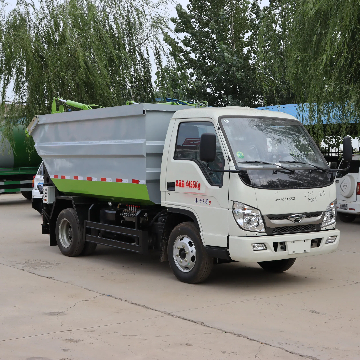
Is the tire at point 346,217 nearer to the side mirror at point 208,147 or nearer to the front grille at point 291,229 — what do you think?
the front grille at point 291,229

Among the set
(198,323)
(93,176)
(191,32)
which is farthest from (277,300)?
(191,32)

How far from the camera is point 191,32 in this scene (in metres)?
38.6

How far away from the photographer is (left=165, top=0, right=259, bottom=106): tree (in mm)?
34875

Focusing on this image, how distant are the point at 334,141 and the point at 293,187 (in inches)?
370

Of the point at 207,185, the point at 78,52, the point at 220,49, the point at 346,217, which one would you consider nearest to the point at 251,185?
the point at 207,185

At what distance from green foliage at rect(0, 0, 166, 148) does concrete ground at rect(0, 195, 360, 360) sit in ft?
30.7

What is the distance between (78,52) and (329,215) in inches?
483

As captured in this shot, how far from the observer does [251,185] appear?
809cm

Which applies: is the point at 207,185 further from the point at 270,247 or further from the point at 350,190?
the point at 350,190

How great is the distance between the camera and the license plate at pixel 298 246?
829cm

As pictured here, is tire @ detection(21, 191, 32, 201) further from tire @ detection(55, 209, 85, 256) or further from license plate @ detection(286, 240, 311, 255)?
license plate @ detection(286, 240, 311, 255)

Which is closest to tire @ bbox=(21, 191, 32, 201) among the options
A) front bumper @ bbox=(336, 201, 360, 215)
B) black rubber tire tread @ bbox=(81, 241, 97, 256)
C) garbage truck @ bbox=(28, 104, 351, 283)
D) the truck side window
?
front bumper @ bbox=(336, 201, 360, 215)

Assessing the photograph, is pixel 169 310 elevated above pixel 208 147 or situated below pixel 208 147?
below

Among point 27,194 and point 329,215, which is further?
point 27,194
